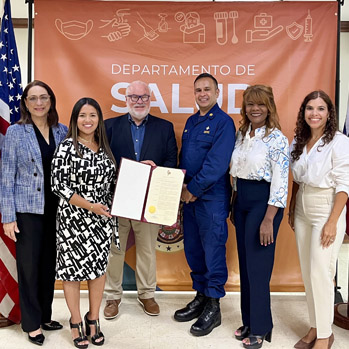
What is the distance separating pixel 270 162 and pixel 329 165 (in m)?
0.34

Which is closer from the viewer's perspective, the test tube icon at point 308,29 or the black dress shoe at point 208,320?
the black dress shoe at point 208,320

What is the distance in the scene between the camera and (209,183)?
2.66 metres

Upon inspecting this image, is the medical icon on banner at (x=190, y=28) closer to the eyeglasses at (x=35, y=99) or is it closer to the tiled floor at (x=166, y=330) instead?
the eyeglasses at (x=35, y=99)

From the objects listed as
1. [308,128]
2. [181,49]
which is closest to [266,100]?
[308,128]

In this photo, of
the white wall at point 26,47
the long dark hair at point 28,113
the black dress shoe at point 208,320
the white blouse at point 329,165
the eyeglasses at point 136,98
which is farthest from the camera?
the white wall at point 26,47

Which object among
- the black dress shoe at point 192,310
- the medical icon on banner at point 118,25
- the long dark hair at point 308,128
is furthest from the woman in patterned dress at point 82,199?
the long dark hair at point 308,128

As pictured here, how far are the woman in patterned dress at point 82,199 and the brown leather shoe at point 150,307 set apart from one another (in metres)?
0.65

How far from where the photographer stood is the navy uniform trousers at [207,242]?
277cm

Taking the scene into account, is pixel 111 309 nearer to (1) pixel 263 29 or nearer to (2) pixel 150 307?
(2) pixel 150 307

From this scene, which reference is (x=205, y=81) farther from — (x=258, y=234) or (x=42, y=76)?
(x=42, y=76)

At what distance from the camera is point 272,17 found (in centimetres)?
327

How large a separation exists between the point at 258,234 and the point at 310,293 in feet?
1.80

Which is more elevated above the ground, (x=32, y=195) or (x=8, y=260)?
(x=32, y=195)

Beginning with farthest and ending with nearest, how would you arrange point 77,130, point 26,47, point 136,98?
point 26,47
point 136,98
point 77,130
